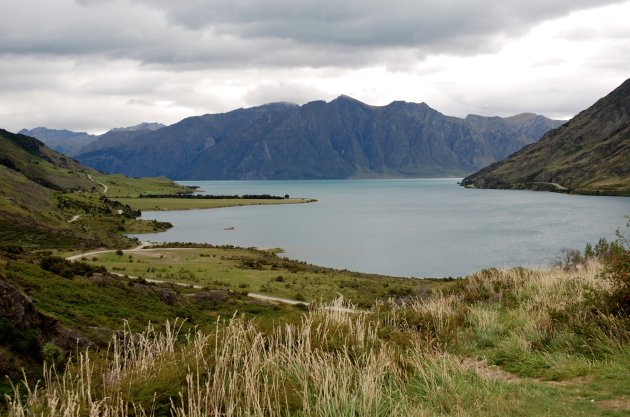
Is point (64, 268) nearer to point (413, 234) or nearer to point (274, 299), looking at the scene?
point (274, 299)

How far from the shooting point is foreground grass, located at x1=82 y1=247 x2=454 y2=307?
5034cm

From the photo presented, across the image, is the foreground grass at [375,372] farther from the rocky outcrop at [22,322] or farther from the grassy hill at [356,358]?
the rocky outcrop at [22,322]

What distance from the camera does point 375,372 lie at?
362 inches

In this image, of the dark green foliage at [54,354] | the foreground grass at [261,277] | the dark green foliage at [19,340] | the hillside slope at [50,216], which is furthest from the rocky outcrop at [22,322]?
the hillside slope at [50,216]

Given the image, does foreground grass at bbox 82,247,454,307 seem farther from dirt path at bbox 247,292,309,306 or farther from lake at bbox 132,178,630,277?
lake at bbox 132,178,630,277

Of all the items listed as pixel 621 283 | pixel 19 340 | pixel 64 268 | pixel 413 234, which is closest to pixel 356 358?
pixel 621 283

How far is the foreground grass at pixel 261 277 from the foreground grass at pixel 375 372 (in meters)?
31.8

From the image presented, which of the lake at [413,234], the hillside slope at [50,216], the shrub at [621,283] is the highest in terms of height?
the shrub at [621,283]

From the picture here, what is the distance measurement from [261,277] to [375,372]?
49.4 meters

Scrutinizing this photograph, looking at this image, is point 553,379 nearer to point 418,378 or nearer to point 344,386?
point 418,378

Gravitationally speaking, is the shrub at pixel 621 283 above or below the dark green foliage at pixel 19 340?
above

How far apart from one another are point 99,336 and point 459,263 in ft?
214

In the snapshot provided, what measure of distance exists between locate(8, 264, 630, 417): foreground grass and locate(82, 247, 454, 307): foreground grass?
31.8m

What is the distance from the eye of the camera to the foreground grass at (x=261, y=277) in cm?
5034
